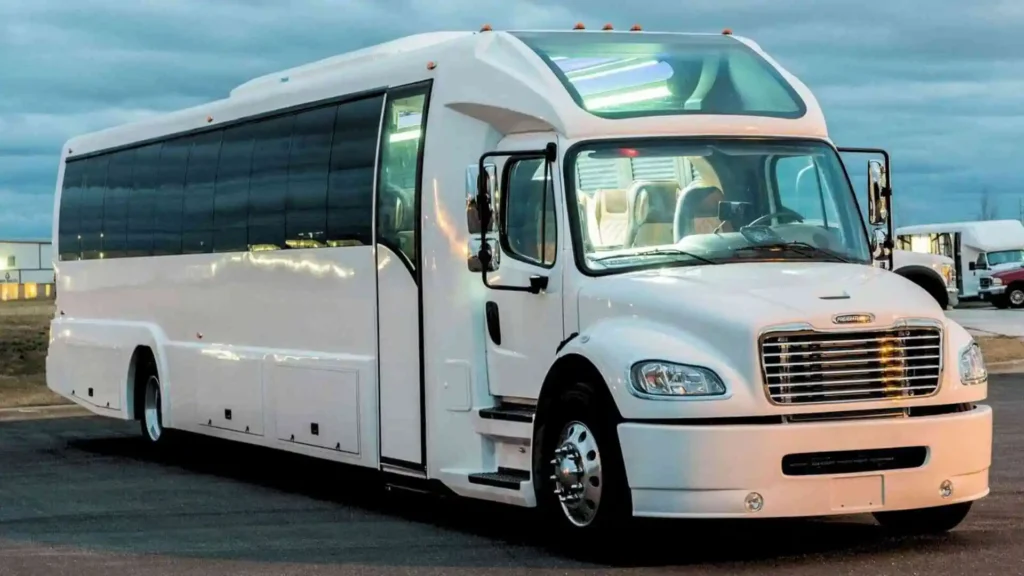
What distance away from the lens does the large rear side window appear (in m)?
10.6

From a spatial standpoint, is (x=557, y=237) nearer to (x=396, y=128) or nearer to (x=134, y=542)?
(x=396, y=128)

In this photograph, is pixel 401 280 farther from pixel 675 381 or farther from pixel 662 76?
pixel 675 381

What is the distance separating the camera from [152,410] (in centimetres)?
1745

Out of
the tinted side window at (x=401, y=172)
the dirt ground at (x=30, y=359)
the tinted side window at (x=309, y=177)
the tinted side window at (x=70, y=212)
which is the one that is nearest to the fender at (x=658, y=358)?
the tinted side window at (x=401, y=172)

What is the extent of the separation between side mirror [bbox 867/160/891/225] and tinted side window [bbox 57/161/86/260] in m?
11.0

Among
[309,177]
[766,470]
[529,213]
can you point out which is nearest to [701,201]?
[529,213]

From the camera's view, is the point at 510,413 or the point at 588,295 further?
the point at 510,413

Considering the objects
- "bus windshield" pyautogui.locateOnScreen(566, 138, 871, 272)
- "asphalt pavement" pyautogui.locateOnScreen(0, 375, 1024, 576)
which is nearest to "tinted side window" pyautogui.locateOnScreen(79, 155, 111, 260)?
"asphalt pavement" pyautogui.locateOnScreen(0, 375, 1024, 576)

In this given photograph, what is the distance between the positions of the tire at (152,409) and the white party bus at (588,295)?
224cm

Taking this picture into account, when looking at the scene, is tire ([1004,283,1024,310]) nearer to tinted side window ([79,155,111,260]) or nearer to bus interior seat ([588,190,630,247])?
tinted side window ([79,155,111,260])

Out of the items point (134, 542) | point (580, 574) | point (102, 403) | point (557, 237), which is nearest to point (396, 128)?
point (557, 237)

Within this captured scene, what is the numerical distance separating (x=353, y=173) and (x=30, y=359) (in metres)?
20.4

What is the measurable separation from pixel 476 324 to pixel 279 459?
22.1 ft

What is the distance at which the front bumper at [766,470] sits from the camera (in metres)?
8.98
